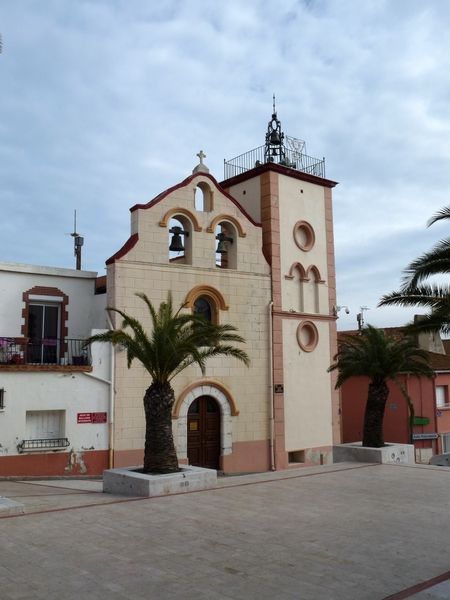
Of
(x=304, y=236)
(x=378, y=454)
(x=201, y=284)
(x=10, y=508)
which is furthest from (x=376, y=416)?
(x=10, y=508)

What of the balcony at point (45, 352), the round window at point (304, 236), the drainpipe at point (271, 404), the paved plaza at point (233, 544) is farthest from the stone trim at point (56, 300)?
the round window at point (304, 236)

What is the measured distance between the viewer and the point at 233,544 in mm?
8930

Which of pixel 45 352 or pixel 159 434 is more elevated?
pixel 45 352

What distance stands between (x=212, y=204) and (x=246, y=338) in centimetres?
471

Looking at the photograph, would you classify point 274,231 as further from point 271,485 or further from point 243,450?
point 271,485

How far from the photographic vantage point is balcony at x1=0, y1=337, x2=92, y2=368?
1742 centimetres

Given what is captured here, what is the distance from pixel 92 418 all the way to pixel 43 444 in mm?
1523

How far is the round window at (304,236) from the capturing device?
75.3ft

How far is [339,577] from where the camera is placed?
7422 millimetres

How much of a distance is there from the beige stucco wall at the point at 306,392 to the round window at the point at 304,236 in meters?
2.92

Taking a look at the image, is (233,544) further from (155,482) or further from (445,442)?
(445,442)

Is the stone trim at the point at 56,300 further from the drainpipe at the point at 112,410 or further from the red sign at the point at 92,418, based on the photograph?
the red sign at the point at 92,418

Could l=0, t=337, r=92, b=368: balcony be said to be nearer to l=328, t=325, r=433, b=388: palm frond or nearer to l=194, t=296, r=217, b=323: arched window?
l=194, t=296, r=217, b=323: arched window

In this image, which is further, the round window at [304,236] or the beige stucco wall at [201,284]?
the round window at [304,236]
